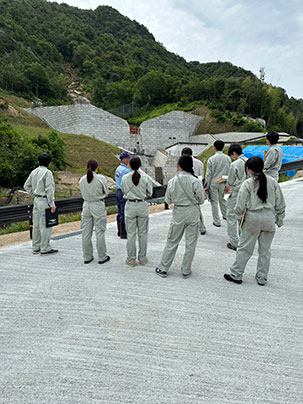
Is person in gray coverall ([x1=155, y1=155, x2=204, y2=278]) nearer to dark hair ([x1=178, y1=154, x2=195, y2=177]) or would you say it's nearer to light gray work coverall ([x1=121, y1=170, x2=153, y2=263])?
dark hair ([x1=178, y1=154, x2=195, y2=177])

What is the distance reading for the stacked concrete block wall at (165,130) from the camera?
149 ft

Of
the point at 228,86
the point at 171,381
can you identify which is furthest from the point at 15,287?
the point at 228,86

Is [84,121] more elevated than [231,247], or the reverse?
[84,121]

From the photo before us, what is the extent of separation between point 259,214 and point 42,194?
12.5ft

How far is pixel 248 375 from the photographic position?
7.45 feet

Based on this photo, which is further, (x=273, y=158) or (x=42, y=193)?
(x=273, y=158)

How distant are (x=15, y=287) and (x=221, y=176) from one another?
14.8 feet

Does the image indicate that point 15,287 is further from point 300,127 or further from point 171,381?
point 300,127

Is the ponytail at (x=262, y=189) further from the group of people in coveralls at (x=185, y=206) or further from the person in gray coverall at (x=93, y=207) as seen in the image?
the person in gray coverall at (x=93, y=207)

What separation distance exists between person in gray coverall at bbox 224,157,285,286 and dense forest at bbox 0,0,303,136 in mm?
51922

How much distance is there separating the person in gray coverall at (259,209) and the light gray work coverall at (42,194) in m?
3.40

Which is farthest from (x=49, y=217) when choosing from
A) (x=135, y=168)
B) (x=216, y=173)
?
(x=216, y=173)

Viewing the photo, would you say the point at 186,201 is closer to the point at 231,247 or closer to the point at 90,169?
the point at 90,169

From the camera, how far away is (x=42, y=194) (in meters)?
4.91
